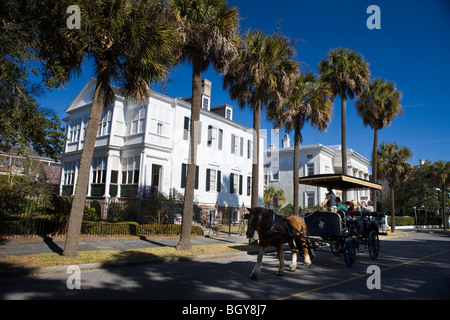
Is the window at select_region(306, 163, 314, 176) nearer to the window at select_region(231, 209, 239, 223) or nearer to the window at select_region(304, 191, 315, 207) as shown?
the window at select_region(304, 191, 315, 207)

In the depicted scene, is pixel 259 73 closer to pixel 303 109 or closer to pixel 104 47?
pixel 303 109

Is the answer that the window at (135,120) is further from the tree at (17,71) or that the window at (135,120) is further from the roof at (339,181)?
the roof at (339,181)

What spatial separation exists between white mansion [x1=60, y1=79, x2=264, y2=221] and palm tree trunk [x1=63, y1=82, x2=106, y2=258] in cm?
1232

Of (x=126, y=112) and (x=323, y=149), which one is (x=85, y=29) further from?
(x=323, y=149)

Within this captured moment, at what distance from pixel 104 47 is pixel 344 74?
1848 cm

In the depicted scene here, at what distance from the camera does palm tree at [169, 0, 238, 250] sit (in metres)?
12.8

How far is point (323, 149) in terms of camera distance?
4147 cm

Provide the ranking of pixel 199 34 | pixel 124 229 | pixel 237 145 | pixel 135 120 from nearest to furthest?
pixel 199 34
pixel 124 229
pixel 135 120
pixel 237 145

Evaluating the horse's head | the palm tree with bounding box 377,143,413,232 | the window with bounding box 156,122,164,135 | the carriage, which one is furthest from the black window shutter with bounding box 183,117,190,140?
the palm tree with bounding box 377,143,413,232

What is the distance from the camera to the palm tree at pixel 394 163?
34344 millimetres

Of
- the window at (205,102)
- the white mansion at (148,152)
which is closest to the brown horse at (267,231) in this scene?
the white mansion at (148,152)

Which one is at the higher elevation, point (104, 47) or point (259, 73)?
point (259, 73)

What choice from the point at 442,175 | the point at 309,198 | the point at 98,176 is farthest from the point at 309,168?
the point at 98,176

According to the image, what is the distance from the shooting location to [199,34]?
1276 cm
